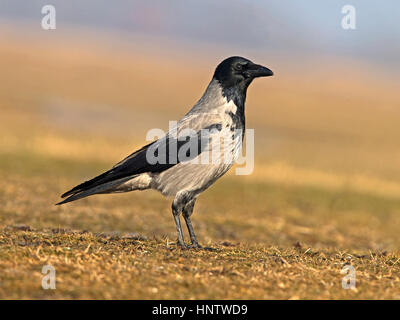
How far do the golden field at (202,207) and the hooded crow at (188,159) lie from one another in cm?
69

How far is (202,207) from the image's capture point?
61.4ft

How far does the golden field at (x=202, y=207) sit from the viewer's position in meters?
6.42

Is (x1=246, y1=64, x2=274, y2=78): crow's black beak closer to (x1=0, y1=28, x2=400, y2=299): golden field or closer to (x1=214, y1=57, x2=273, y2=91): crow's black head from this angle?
(x1=214, y1=57, x2=273, y2=91): crow's black head

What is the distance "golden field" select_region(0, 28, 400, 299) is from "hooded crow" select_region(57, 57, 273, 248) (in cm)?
69

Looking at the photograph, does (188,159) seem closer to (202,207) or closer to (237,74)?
(237,74)

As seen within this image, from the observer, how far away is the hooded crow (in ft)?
27.9

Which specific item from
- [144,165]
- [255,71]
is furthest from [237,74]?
[144,165]

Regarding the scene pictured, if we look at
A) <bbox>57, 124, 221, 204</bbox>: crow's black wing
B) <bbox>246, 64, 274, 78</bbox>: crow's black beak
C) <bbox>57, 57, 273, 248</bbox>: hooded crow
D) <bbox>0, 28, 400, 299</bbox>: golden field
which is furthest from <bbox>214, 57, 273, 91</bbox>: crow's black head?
<bbox>0, 28, 400, 299</bbox>: golden field

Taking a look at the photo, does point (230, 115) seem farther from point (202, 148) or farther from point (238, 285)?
point (238, 285)

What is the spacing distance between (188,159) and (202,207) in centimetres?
1024

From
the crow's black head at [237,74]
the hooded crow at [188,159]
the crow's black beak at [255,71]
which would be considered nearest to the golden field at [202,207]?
the hooded crow at [188,159]

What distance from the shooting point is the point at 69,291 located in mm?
5848

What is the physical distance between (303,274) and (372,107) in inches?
2720

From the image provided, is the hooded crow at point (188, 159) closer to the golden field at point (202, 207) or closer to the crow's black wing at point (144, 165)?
the crow's black wing at point (144, 165)
